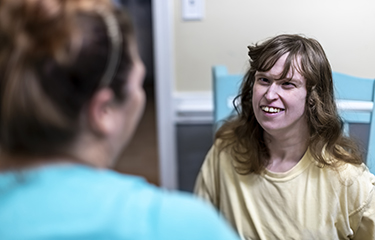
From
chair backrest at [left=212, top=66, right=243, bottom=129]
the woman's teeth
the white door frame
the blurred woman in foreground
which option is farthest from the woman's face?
the white door frame

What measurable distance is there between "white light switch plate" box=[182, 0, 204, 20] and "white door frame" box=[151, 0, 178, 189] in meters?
0.07

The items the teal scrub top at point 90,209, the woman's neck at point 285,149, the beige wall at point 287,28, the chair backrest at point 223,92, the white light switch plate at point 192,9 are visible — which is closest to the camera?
the teal scrub top at point 90,209

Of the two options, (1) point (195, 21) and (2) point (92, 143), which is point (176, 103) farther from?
(2) point (92, 143)

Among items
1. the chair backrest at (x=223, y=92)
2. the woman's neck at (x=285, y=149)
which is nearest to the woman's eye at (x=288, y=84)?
the woman's neck at (x=285, y=149)

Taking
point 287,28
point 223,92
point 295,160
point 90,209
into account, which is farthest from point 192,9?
point 90,209

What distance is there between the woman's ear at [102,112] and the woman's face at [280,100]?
364 mm

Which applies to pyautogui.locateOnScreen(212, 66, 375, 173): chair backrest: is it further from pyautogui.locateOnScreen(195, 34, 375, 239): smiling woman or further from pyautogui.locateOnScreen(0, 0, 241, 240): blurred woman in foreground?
pyautogui.locateOnScreen(0, 0, 241, 240): blurred woman in foreground

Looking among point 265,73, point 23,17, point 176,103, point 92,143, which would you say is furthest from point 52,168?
point 176,103

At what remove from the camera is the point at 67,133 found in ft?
1.55

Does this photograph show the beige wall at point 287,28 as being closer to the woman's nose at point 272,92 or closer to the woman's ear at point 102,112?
the woman's nose at point 272,92

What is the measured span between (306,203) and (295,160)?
0.10m

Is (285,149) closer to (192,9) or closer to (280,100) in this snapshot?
(280,100)

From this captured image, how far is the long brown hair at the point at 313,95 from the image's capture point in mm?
739

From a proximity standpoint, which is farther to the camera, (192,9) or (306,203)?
(192,9)
